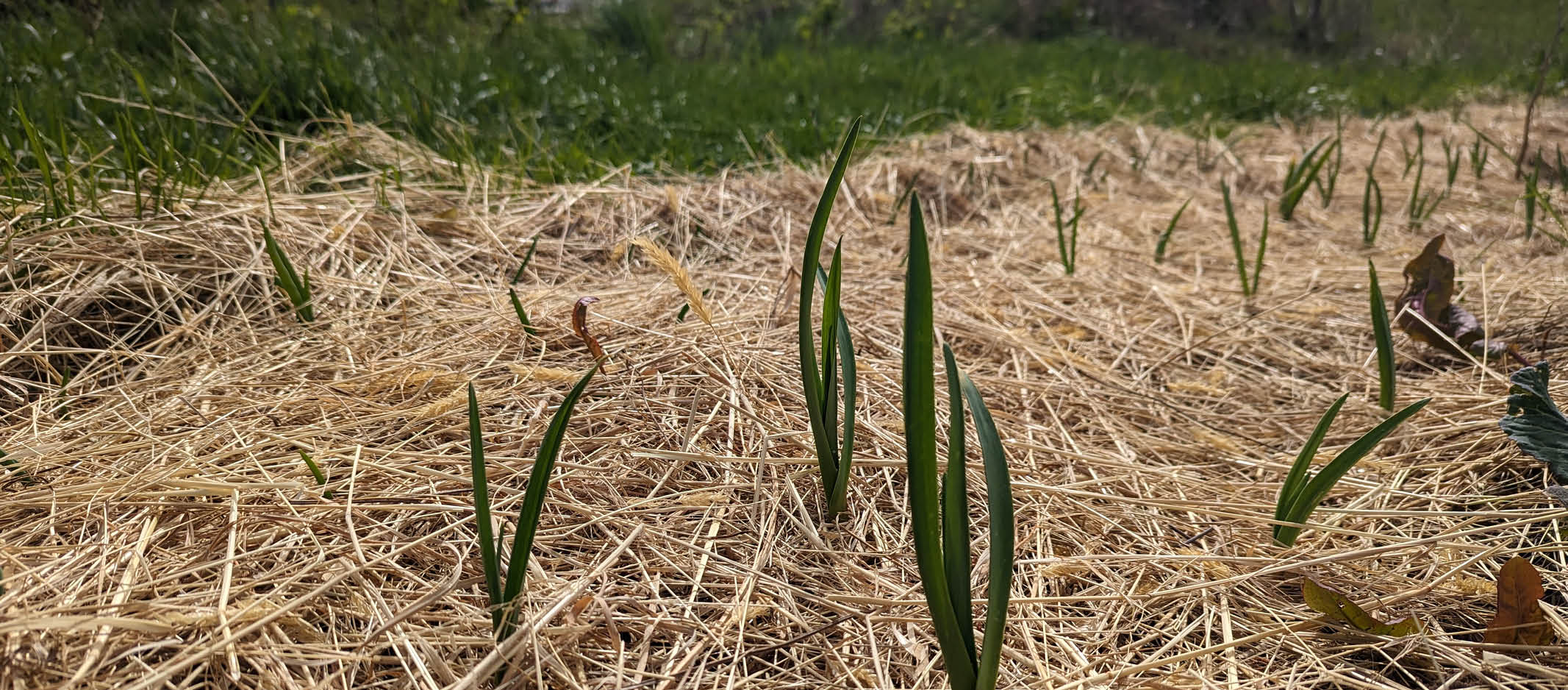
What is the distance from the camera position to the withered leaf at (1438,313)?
1719 mm

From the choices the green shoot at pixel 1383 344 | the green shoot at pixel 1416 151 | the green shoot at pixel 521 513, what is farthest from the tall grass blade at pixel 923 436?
the green shoot at pixel 1416 151

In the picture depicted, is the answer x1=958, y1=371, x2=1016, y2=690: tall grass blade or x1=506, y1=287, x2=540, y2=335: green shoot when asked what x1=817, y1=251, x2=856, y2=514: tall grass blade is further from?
x1=506, y1=287, x2=540, y2=335: green shoot

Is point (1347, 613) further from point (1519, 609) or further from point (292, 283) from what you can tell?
point (292, 283)

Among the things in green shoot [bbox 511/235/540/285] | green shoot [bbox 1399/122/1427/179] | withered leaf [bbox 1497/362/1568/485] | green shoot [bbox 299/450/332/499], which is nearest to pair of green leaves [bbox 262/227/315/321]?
green shoot [bbox 511/235/540/285]

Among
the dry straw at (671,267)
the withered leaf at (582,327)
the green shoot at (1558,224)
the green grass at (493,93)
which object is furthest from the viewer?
the green grass at (493,93)

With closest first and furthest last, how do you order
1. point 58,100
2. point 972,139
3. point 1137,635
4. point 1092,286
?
1. point 1137,635
2. point 1092,286
3. point 58,100
4. point 972,139

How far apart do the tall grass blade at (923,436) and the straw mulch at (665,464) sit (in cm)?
17

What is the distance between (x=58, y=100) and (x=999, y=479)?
328 centimetres

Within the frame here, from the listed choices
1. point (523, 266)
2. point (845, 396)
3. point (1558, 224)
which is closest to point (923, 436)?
point (845, 396)

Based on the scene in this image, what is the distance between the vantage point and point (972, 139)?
11.5ft

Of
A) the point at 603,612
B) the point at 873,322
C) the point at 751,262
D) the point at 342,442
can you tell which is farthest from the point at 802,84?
the point at 603,612

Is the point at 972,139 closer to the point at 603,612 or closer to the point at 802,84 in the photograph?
the point at 802,84

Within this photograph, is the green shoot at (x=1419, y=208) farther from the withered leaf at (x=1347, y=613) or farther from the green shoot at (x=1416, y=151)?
the withered leaf at (x=1347, y=613)

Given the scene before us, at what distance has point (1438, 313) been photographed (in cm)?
176
